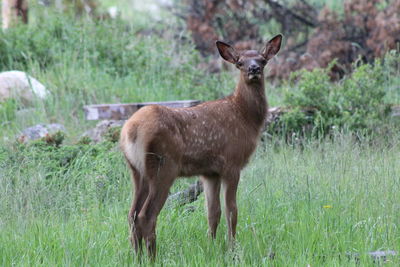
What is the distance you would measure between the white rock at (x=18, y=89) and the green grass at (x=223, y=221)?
3.31 meters

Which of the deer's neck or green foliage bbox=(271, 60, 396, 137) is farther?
green foliage bbox=(271, 60, 396, 137)

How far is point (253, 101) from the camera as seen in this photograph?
6832 mm

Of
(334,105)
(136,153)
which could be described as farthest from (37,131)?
(136,153)

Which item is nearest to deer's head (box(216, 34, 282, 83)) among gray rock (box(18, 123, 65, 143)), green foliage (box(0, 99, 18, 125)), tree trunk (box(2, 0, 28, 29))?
gray rock (box(18, 123, 65, 143))

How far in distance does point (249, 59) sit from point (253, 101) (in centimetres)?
43

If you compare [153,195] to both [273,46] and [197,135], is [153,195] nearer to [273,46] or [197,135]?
[197,135]

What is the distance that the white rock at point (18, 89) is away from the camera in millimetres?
11617

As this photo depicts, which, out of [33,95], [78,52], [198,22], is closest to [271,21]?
[198,22]

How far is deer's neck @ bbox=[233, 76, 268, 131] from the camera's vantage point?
6.79m

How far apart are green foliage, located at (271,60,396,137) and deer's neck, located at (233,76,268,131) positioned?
304 centimetres

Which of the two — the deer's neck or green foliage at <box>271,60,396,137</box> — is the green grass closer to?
the deer's neck

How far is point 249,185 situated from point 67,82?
5.45 metres

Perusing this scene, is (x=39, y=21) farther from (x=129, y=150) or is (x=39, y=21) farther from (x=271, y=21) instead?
(x=129, y=150)

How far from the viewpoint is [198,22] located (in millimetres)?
15828
